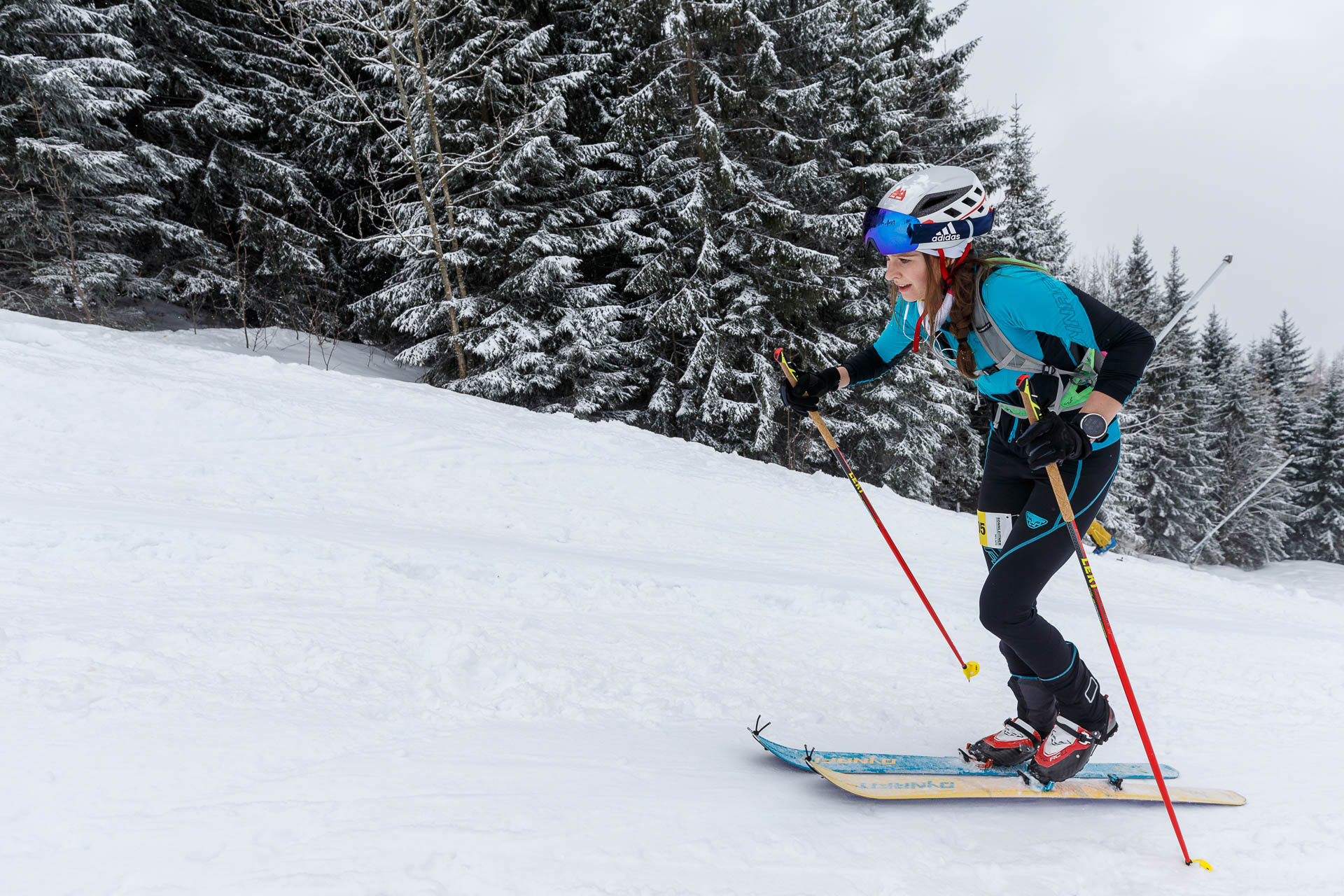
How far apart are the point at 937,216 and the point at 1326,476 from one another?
154ft

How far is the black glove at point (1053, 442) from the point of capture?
2.41m

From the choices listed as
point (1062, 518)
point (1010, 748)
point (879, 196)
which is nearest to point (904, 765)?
point (1010, 748)

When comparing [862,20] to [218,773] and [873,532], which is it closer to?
[873,532]

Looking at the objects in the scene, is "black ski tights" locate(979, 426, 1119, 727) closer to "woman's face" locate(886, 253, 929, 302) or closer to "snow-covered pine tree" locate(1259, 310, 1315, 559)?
"woman's face" locate(886, 253, 929, 302)

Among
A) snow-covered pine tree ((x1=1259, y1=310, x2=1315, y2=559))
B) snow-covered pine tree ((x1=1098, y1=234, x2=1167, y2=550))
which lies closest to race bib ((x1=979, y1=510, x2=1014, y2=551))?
snow-covered pine tree ((x1=1098, y1=234, x2=1167, y2=550))

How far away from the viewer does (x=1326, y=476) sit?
35938 millimetres

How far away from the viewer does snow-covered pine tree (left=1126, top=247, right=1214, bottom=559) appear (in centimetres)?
2673

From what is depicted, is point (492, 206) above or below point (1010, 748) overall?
above

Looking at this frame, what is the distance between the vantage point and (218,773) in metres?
2.07

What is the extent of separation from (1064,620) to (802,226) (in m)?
11.2

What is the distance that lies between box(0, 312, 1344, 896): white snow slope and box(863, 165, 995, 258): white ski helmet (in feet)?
7.14

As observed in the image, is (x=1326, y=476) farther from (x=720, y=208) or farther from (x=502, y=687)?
(x=502, y=687)

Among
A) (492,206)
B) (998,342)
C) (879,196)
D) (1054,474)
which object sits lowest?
(1054,474)

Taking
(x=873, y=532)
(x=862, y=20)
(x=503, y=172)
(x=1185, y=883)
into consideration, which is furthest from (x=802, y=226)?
(x=1185, y=883)
